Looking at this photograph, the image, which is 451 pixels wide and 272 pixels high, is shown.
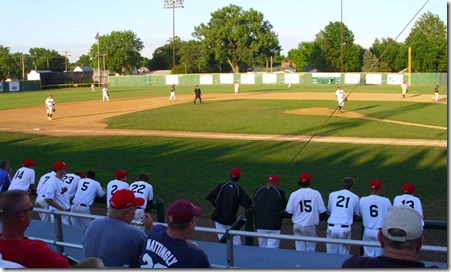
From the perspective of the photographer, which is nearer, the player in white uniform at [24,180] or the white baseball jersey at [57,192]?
the white baseball jersey at [57,192]

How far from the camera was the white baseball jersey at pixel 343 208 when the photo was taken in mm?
7402

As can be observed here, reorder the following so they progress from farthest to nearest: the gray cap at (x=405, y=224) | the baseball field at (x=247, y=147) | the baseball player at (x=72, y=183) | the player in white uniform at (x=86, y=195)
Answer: the baseball field at (x=247, y=147)
the baseball player at (x=72, y=183)
the player in white uniform at (x=86, y=195)
the gray cap at (x=405, y=224)

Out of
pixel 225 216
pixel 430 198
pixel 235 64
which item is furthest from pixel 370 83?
pixel 225 216

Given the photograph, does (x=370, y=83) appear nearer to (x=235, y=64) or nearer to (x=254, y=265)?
(x=235, y=64)

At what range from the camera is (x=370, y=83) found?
7156cm

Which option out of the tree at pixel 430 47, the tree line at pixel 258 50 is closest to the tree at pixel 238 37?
the tree line at pixel 258 50

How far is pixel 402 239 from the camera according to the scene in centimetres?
277

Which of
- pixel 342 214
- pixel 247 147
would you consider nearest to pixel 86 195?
pixel 342 214

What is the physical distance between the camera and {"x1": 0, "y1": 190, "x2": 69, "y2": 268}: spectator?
3.34 metres

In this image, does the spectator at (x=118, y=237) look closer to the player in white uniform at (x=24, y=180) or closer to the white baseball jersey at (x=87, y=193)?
the white baseball jersey at (x=87, y=193)

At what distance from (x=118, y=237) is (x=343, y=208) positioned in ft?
13.6

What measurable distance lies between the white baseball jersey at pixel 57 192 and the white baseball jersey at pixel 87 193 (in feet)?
0.58

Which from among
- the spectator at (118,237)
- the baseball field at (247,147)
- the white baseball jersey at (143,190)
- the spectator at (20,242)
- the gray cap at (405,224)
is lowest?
the baseball field at (247,147)

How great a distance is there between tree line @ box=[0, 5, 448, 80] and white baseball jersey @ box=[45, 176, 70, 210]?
70.8 metres
